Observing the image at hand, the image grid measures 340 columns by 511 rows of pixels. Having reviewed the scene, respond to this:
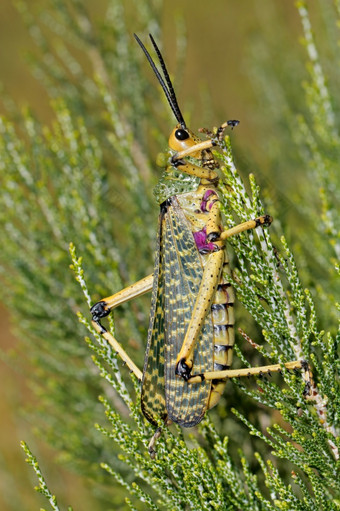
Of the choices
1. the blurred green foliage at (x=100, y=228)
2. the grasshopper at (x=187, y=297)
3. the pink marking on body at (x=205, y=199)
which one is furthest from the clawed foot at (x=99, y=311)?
the pink marking on body at (x=205, y=199)

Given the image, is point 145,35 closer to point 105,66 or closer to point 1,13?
point 105,66

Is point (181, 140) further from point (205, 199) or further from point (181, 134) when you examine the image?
point (205, 199)

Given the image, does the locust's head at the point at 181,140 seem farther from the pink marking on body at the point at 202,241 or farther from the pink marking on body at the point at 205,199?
the pink marking on body at the point at 202,241

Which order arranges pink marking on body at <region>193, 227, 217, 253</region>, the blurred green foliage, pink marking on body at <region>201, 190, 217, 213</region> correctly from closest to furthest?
pink marking on body at <region>193, 227, 217, 253</region> → pink marking on body at <region>201, 190, 217, 213</region> → the blurred green foliage

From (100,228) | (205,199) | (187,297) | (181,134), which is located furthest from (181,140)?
(100,228)

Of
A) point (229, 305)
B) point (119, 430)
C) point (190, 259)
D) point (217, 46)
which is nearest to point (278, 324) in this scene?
point (229, 305)

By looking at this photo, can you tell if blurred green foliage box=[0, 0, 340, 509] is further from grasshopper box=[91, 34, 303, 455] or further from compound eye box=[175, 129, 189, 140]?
compound eye box=[175, 129, 189, 140]

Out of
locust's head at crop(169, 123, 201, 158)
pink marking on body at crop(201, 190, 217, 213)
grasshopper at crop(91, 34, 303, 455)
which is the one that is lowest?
grasshopper at crop(91, 34, 303, 455)

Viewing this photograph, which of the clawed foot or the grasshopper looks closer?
the grasshopper

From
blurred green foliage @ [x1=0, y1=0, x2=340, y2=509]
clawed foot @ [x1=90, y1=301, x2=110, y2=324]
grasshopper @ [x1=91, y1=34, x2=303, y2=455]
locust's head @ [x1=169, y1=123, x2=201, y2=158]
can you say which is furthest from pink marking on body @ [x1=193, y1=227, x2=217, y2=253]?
clawed foot @ [x1=90, y1=301, x2=110, y2=324]
